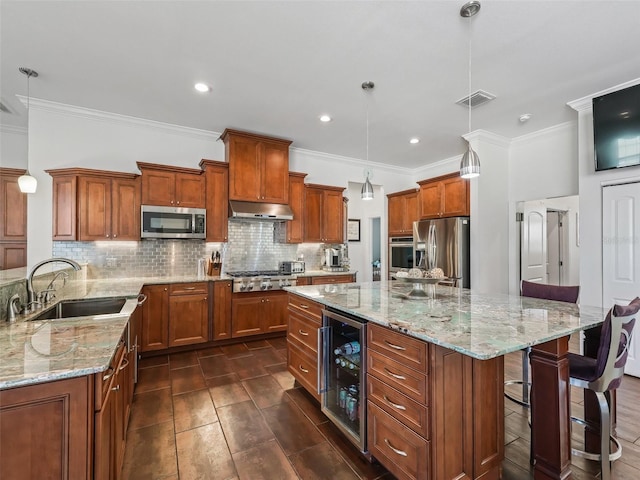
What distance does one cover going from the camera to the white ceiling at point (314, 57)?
6.98 feet

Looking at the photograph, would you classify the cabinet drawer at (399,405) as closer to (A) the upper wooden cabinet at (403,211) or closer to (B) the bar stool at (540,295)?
(B) the bar stool at (540,295)

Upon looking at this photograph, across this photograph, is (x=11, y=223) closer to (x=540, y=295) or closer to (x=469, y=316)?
(x=469, y=316)

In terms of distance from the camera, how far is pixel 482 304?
2.23 metres

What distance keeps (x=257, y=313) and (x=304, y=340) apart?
1.75 metres

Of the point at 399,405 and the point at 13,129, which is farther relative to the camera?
the point at 13,129

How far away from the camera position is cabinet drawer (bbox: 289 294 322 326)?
2.41 metres

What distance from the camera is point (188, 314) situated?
3799 millimetres

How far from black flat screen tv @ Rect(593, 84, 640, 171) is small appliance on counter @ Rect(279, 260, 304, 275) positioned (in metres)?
3.88

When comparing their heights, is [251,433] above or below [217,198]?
below

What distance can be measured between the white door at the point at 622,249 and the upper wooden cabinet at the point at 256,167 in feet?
12.8

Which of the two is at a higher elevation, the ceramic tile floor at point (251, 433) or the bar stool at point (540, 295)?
the bar stool at point (540, 295)

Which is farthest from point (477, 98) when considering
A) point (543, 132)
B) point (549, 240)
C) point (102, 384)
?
point (102, 384)

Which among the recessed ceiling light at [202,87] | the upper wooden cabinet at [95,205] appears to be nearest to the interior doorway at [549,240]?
the recessed ceiling light at [202,87]

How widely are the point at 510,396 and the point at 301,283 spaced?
2.83 meters
